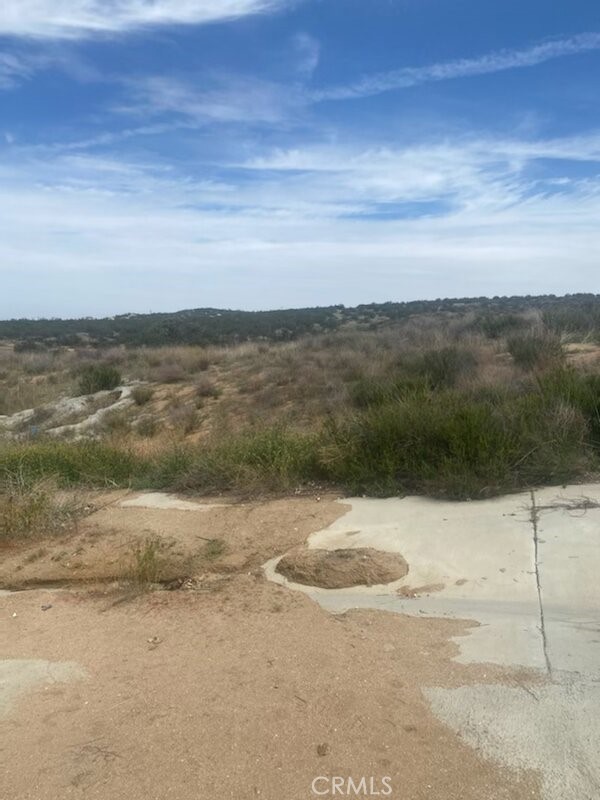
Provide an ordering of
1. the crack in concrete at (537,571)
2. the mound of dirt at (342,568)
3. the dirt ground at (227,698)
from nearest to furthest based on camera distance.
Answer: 1. the dirt ground at (227,698)
2. the crack in concrete at (537,571)
3. the mound of dirt at (342,568)

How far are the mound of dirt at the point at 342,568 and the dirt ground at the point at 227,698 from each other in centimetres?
25

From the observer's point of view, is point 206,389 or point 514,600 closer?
point 514,600

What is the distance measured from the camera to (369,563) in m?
5.34

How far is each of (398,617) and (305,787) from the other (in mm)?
1720

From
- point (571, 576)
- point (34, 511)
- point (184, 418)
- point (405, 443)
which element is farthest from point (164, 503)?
point (184, 418)

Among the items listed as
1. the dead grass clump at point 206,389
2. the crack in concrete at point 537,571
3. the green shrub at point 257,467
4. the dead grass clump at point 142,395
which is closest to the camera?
the crack in concrete at point 537,571

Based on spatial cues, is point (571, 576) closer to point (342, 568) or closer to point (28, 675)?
point (342, 568)

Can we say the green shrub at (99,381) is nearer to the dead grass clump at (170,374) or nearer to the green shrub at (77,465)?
the dead grass clump at (170,374)

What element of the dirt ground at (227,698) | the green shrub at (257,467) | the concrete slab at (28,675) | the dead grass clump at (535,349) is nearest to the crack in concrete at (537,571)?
the dirt ground at (227,698)

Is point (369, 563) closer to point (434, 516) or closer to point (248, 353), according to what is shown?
point (434, 516)

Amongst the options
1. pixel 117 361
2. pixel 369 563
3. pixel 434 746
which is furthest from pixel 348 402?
pixel 117 361

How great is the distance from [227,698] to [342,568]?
1745mm

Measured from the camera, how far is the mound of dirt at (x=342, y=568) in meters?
5.20

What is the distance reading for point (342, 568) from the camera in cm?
530
